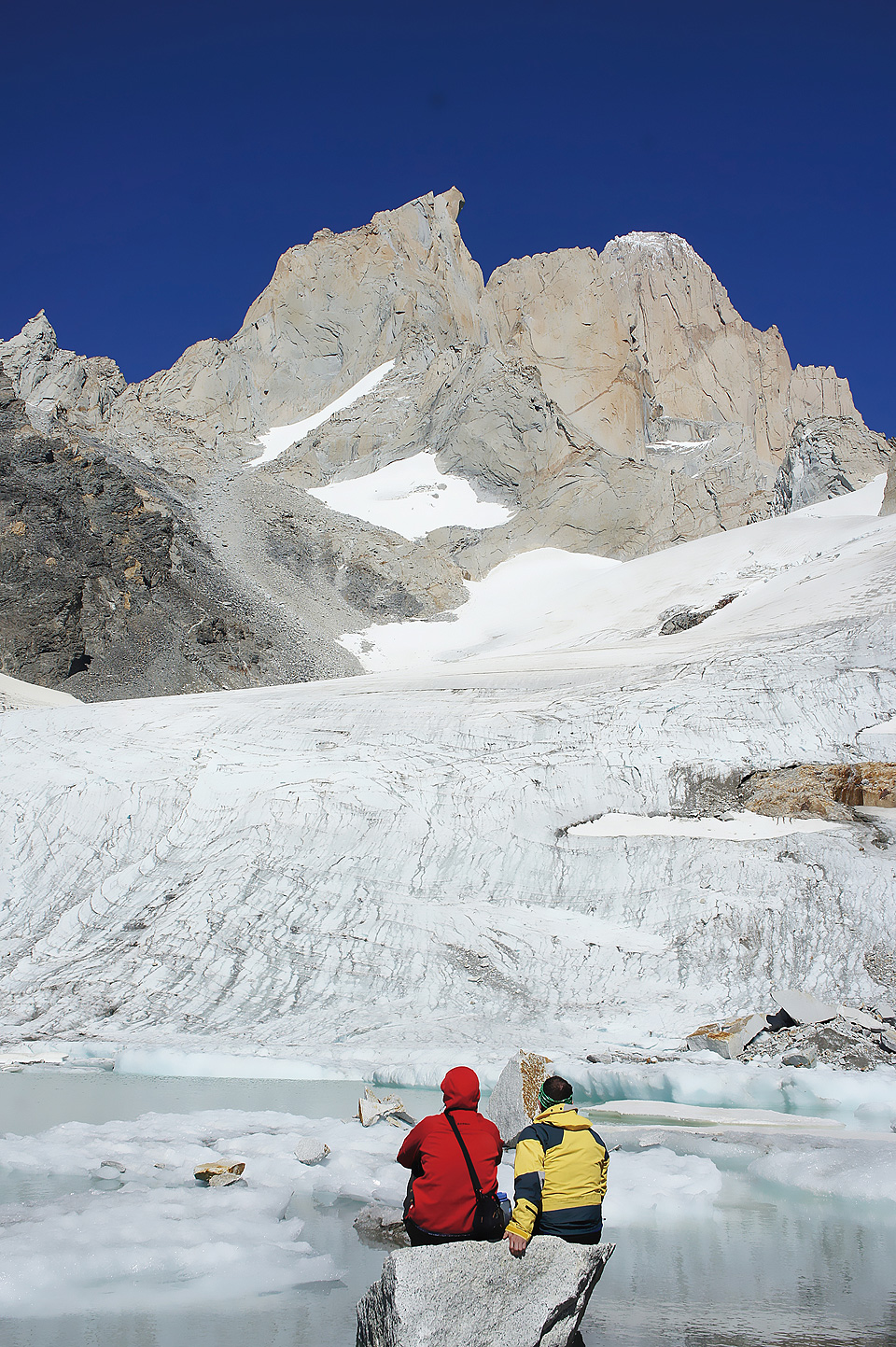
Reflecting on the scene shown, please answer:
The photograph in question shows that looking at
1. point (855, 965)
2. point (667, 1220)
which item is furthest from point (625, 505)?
point (667, 1220)

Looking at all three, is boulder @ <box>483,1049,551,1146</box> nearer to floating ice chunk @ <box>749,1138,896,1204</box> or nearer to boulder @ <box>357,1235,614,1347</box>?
floating ice chunk @ <box>749,1138,896,1204</box>

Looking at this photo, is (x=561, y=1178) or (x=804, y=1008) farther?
(x=804, y=1008)

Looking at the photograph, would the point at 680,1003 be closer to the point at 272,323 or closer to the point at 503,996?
the point at 503,996

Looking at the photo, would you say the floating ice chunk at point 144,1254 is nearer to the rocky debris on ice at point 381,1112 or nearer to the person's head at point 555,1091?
the person's head at point 555,1091

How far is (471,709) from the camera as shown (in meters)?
15.4

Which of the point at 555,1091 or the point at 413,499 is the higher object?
the point at 413,499

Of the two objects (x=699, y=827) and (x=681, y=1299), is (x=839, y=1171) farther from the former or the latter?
(x=699, y=827)

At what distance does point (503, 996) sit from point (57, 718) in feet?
32.4

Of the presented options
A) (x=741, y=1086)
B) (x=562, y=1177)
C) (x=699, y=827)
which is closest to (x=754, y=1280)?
(x=562, y=1177)

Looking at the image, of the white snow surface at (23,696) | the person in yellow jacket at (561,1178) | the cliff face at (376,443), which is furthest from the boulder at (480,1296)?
the cliff face at (376,443)

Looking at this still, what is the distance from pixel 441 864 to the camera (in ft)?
41.1

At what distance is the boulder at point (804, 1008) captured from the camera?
8914 mm

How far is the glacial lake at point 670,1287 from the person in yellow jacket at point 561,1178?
59 cm

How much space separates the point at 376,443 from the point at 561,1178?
59043 millimetres
